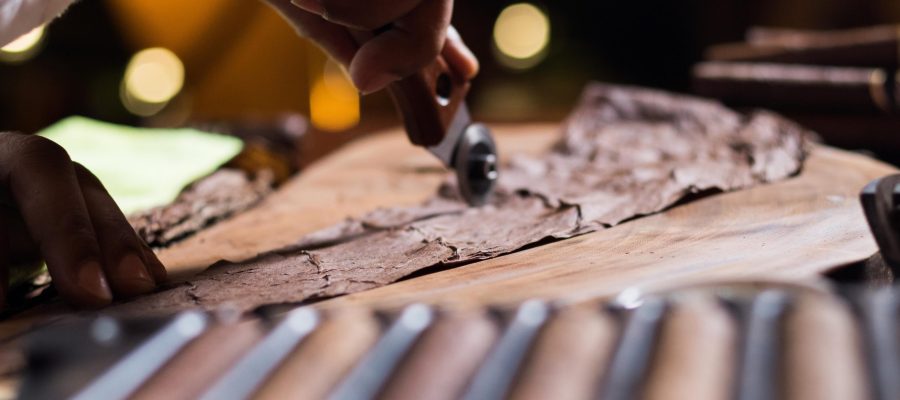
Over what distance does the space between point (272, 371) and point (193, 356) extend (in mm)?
48

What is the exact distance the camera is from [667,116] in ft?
5.21

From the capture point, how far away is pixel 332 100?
3979 mm

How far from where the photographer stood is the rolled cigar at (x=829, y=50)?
1.77 metres

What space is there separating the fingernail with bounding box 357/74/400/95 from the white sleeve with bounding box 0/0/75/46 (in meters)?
0.31

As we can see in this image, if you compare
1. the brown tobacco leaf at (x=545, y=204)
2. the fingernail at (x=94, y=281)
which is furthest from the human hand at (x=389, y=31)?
the fingernail at (x=94, y=281)

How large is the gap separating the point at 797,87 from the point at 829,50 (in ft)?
0.60

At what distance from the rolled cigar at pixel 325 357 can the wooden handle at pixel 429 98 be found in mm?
433

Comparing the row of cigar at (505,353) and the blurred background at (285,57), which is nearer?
the row of cigar at (505,353)

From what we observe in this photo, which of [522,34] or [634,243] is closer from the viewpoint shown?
[634,243]

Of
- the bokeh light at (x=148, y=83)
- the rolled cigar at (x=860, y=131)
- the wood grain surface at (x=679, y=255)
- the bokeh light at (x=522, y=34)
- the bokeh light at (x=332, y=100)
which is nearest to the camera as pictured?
the wood grain surface at (x=679, y=255)

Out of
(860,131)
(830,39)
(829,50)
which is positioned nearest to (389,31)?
(860,131)

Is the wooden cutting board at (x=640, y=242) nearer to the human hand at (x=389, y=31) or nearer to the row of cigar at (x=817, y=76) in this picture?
the human hand at (x=389, y=31)

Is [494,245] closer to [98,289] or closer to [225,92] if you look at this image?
[98,289]

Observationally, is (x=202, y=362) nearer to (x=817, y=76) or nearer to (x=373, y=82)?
(x=373, y=82)
